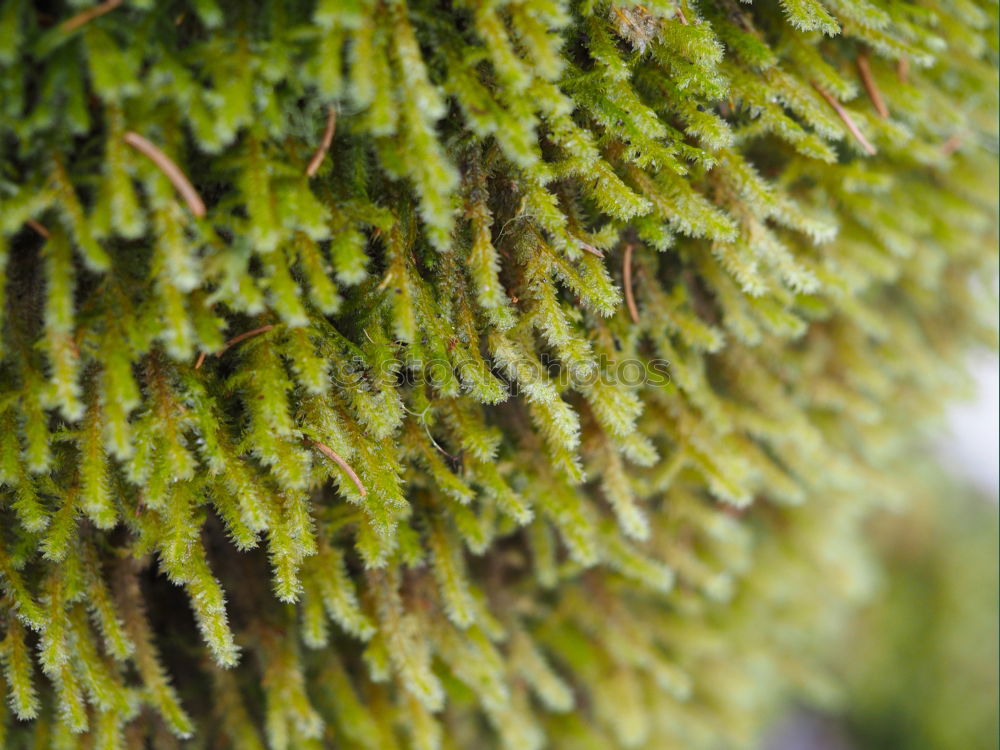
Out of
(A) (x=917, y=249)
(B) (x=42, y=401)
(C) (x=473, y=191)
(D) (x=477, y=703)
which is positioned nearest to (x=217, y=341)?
(B) (x=42, y=401)

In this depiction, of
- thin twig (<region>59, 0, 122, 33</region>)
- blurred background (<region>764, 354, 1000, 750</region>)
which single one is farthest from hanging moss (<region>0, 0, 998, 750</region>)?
blurred background (<region>764, 354, 1000, 750</region>)

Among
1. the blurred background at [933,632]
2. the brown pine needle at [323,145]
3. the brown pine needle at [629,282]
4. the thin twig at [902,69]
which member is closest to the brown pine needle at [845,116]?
the thin twig at [902,69]

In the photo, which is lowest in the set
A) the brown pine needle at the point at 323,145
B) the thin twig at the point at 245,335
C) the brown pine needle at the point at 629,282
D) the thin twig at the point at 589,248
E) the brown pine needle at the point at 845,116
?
the thin twig at the point at 245,335

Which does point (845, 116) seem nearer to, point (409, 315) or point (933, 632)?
point (409, 315)

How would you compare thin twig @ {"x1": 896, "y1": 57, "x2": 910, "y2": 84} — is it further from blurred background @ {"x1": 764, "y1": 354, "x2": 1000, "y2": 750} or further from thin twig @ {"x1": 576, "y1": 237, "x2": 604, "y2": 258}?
blurred background @ {"x1": 764, "y1": 354, "x2": 1000, "y2": 750}

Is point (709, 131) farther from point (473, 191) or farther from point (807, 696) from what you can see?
point (807, 696)

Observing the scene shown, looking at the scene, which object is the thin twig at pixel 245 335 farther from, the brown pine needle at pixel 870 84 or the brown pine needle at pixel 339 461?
the brown pine needle at pixel 870 84
